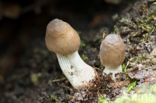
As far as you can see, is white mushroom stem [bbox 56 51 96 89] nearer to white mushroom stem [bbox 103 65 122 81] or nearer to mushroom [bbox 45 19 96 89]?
mushroom [bbox 45 19 96 89]

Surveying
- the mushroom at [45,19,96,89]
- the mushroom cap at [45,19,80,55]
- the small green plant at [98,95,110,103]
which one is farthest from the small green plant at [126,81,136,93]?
the mushroom cap at [45,19,80,55]

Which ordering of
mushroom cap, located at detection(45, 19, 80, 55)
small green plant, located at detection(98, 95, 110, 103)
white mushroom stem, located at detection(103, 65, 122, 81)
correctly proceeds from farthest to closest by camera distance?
white mushroom stem, located at detection(103, 65, 122, 81), mushroom cap, located at detection(45, 19, 80, 55), small green plant, located at detection(98, 95, 110, 103)

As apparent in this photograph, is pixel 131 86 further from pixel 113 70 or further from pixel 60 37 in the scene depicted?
pixel 60 37

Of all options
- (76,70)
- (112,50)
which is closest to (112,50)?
(112,50)

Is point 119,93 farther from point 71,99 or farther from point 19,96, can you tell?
point 19,96

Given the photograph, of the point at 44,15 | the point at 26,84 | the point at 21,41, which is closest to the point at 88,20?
the point at 44,15

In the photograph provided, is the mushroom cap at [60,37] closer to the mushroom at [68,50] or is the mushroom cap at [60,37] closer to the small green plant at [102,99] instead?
the mushroom at [68,50]
